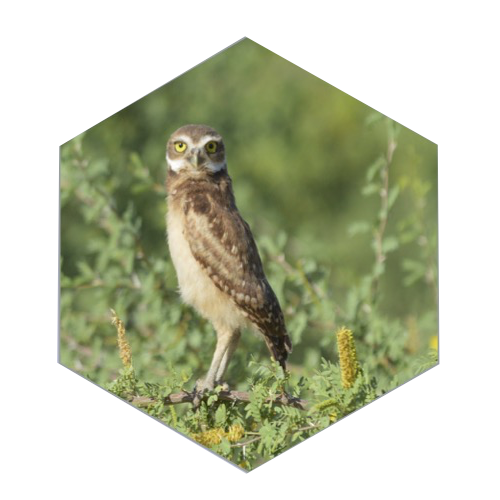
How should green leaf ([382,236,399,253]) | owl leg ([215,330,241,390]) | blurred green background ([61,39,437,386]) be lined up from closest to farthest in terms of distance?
blurred green background ([61,39,437,386]) → owl leg ([215,330,241,390]) → green leaf ([382,236,399,253])

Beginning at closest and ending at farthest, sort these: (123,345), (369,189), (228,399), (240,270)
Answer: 1. (240,270)
2. (228,399)
3. (369,189)
4. (123,345)

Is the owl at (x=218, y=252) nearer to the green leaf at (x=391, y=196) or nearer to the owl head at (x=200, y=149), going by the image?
the owl head at (x=200, y=149)

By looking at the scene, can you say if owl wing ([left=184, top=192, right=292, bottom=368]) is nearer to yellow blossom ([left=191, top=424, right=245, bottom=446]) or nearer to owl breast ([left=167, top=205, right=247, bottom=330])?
owl breast ([left=167, top=205, right=247, bottom=330])

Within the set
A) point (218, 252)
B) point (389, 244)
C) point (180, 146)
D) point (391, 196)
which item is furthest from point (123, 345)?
point (391, 196)

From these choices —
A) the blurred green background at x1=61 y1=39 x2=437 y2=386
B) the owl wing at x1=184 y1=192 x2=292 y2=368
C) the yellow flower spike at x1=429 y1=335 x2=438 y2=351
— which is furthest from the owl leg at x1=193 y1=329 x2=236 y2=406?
the yellow flower spike at x1=429 y1=335 x2=438 y2=351

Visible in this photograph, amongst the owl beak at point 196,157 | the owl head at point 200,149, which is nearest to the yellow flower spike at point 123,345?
the owl head at point 200,149

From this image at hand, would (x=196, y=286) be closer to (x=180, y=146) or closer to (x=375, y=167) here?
(x=180, y=146)

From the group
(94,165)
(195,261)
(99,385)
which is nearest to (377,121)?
(195,261)
